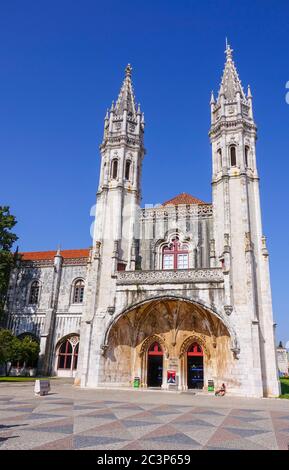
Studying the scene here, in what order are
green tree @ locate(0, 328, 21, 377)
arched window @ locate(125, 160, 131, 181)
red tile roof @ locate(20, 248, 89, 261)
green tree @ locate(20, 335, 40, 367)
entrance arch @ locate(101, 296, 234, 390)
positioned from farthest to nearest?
red tile roof @ locate(20, 248, 89, 261) → green tree @ locate(20, 335, 40, 367) → arched window @ locate(125, 160, 131, 181) → green tree @ locate(0, 328, 21, 377) → entrance arch @ locate(101, 296, 234, 390)

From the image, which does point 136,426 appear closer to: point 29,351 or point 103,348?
point 103,348

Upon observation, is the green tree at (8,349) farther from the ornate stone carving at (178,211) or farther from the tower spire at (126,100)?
the tower spire at (126,100)

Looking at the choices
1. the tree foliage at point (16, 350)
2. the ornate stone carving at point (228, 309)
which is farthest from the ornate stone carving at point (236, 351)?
the tree foliage at point (16, 350)

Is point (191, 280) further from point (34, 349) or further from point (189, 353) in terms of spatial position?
point (34, 349)

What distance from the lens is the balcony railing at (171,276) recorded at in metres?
22.5

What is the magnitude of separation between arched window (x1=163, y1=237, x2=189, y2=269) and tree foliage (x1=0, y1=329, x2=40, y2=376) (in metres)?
12.6

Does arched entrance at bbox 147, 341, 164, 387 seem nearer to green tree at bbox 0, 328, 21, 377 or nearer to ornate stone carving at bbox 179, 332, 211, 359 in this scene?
ornate stone carving at bbox 179, 332, 211, 359

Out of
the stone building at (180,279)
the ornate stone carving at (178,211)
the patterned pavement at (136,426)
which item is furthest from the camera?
the ornate stone carving at (178,211)

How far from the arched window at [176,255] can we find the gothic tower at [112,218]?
2.45 metres

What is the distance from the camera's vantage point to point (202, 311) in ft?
75.6

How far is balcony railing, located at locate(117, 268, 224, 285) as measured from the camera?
22484mm

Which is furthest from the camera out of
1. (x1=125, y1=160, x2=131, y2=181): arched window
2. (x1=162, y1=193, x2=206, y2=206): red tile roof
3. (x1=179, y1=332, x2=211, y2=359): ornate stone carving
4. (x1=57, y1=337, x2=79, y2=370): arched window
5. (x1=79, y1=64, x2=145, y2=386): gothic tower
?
(x1=57, y1=337, x2=79, y2=370): arched window

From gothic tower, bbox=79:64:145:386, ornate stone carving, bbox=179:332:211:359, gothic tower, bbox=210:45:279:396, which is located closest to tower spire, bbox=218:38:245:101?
gothic tower, bbox=210:45:279:396
